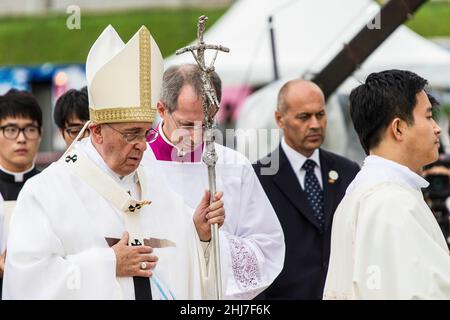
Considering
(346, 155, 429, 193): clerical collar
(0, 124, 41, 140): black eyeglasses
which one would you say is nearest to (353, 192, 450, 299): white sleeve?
(346, 155, 429, 193): clerical collar

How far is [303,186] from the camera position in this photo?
6.52 m

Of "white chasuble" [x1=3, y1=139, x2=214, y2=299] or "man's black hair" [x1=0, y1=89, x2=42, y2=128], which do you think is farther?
"man's black hair" [x1=0, y1=89, x2=42, y2=128]

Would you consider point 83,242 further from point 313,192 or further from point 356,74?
point 356,74

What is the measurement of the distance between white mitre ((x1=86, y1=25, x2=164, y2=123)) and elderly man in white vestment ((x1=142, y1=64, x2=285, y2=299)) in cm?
78

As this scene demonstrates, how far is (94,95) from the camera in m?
4.75

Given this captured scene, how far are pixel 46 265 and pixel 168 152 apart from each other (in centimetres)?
164

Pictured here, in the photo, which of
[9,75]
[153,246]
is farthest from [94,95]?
[9,75]

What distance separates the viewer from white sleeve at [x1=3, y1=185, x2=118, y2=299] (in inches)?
172

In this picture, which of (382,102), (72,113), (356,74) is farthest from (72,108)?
(356,74)

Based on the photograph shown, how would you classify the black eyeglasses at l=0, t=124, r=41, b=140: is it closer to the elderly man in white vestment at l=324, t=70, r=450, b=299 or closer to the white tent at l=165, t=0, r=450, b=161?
the elderly man in white vestment at l=324, t=70, r=450, b=299

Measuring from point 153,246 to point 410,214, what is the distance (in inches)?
47.0

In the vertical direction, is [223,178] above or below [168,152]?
below

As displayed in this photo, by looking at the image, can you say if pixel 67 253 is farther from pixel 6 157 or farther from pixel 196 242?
pixel 6 157

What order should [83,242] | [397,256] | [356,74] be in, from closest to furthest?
[397,256] < [83,242] < [356,74]
